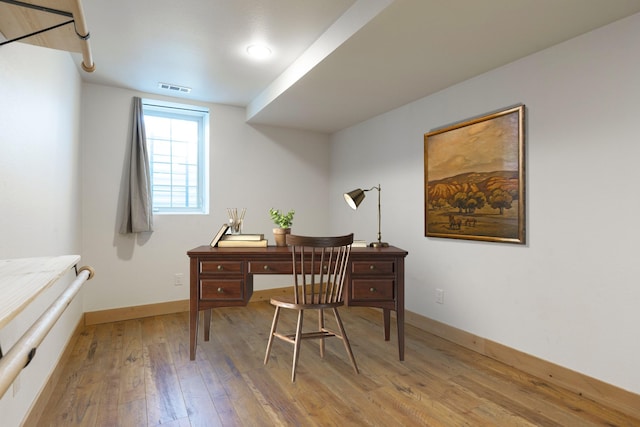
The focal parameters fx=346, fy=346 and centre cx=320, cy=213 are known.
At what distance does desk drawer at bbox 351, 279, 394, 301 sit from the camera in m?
2.40

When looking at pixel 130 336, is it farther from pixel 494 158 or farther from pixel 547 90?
pixel 547 90

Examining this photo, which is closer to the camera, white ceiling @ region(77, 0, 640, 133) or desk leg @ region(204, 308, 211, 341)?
white ceiling @ region(77, 0, 640, 133)

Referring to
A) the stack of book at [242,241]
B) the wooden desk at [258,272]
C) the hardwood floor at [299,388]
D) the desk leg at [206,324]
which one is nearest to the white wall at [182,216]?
the hardwood floor at [299,388]

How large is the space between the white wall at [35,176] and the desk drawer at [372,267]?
6.00 feet

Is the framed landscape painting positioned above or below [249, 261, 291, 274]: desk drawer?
above

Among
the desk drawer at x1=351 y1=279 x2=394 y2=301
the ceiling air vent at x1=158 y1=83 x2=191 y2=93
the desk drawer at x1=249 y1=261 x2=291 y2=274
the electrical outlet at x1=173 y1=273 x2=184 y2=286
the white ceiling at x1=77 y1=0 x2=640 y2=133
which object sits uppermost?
the ceiling air vent at x1=158 y1=83 x2=191 y2=93

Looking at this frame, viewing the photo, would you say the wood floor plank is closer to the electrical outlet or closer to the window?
the electrical outlet

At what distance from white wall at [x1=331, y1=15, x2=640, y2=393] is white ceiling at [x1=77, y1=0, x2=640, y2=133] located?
7.0 inches

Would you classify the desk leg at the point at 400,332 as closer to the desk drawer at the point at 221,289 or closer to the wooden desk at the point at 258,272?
the wooden desk at the point at 258,272

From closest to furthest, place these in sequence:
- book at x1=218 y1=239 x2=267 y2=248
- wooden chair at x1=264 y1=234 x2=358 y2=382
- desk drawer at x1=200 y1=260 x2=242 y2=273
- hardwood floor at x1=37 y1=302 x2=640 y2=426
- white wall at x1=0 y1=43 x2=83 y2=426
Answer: white wall at x1=0 y1=43 x2=83 y2=426 < hardwood floor at x1=37 y1=302 x2=640 y2=426 < wooden chair at x1=264 y1=234 x2=358 y2=382 < desk drawer at x1=200 y1=260 x2=242 y2=273 < book at x1=218 y1=239 x2=267 y2=248

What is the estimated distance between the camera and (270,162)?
432cm

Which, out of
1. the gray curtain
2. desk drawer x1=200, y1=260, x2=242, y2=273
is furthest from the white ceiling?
A: desk drawer x1=200, y1=260, x2=242, y2=273

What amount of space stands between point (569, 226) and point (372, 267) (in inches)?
49.0

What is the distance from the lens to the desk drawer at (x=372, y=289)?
240 cm
